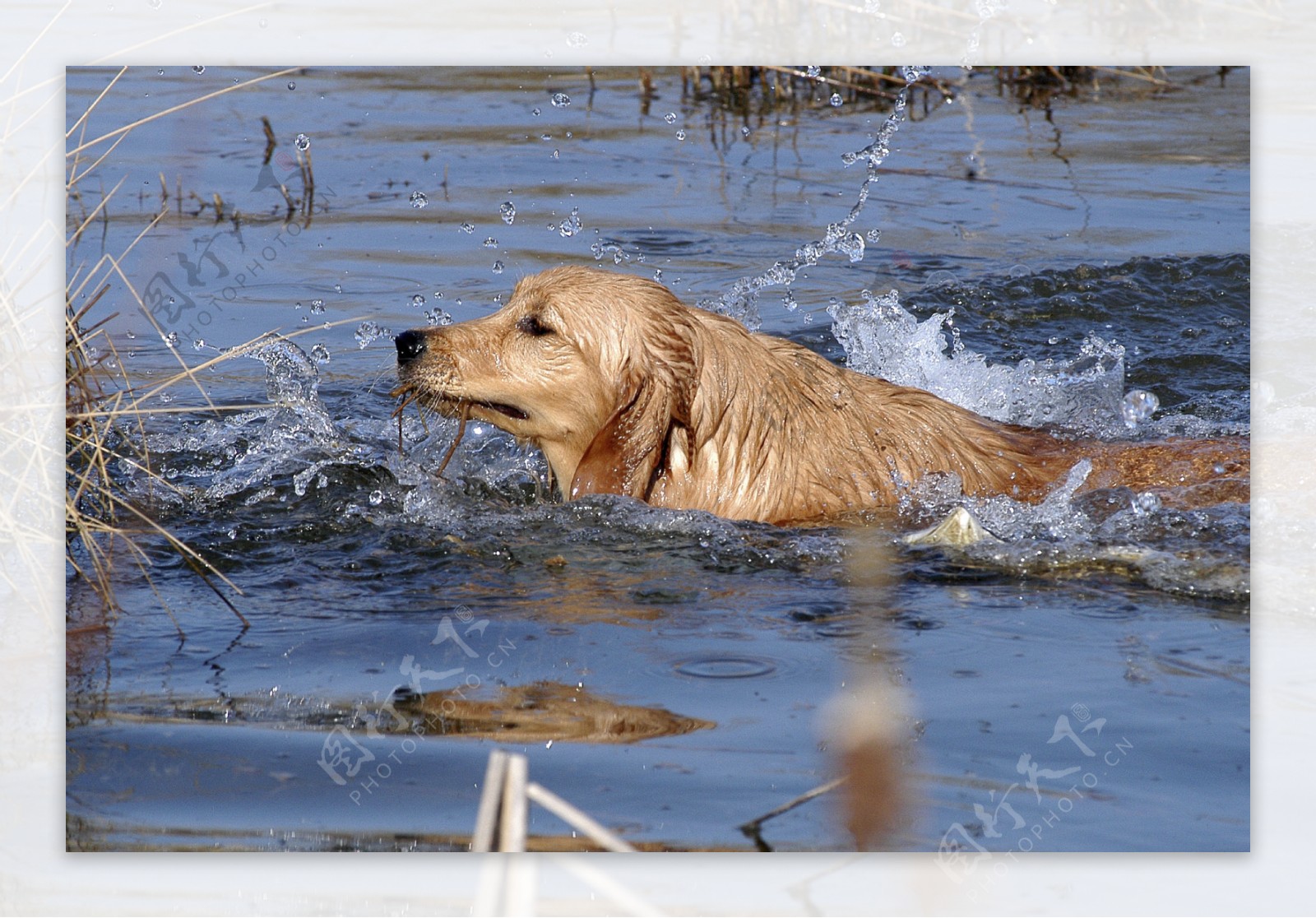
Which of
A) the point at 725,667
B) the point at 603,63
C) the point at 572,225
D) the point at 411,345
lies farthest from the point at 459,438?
the point at 572,225

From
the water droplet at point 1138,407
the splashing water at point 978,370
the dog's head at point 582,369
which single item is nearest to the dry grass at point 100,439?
the dog's head at point 582,369

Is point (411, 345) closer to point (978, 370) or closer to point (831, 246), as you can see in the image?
point (978, 370)

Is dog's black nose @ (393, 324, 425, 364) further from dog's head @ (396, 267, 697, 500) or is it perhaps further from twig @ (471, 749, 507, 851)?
twig @ (471, 749, 507, 851)

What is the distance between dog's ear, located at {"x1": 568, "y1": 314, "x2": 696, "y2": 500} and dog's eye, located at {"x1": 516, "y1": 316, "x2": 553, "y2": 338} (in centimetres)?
33

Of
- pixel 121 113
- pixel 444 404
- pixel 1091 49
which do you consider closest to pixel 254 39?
pixel 121 113

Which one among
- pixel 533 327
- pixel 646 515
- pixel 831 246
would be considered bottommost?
pixel 646 515

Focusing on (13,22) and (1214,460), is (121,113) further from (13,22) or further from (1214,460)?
(1214,460)

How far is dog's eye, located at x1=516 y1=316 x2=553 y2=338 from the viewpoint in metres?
5.57

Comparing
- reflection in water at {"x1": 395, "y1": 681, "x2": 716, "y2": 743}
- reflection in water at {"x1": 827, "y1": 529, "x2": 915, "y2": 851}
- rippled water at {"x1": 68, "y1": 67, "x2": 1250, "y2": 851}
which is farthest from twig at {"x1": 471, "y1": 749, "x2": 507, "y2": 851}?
reflection in water at {"x1": 827, "y1": 529, "x2": 915, "y2": 851}

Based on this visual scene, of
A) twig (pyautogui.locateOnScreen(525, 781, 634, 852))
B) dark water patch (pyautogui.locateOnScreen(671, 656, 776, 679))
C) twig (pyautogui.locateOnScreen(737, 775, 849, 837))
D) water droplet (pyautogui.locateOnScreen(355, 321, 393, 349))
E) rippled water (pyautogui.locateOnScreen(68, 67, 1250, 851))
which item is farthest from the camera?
water droplet (pyautogui.locateOnScreen(355, 321, 393, 349))

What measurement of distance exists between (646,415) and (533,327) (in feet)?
1.68

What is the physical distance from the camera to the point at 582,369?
18.1ft

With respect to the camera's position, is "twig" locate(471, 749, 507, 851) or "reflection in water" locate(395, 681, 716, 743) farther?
"reflection in water" locate(395, 681, 716, 743)

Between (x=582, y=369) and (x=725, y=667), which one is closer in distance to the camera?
(x=725, y=667)
